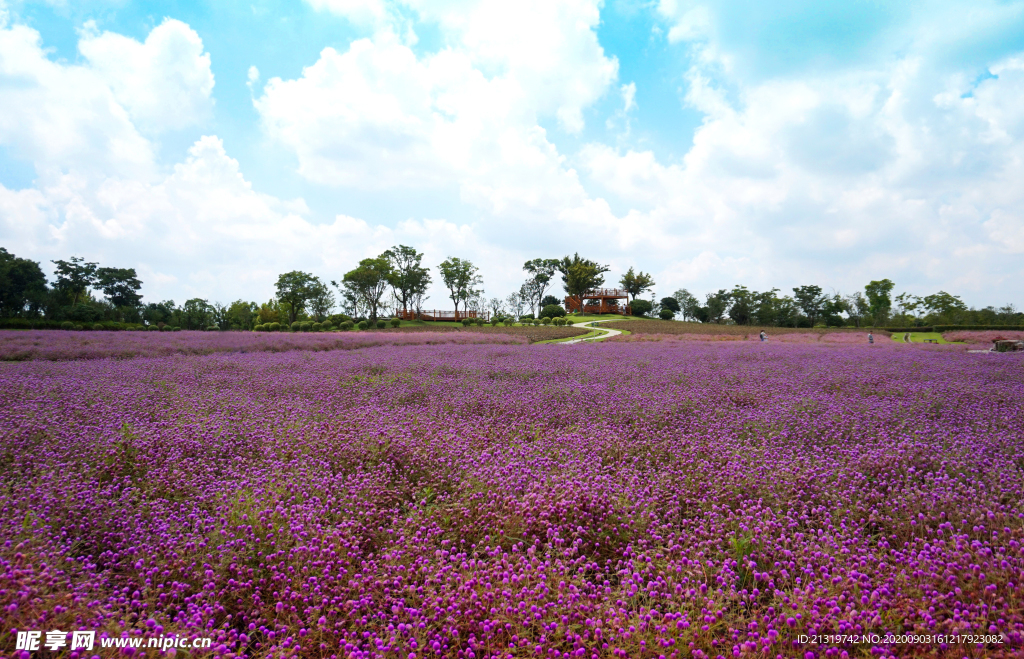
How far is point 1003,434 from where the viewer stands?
4.88 m

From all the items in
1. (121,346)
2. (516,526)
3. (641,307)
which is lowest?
(516,526)

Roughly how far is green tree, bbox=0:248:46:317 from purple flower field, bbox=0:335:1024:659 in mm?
36568

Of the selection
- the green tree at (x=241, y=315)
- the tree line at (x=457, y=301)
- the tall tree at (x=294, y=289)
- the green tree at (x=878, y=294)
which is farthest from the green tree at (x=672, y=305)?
the green tree at (x=241, y=315)

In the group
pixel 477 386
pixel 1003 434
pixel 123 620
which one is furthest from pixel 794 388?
pixel 123 620

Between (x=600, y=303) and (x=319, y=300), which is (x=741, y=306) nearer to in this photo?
(x=600, y=303)

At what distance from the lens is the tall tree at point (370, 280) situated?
58.0 metres

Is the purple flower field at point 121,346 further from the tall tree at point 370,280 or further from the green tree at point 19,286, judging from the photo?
the tall tree at point 370,280

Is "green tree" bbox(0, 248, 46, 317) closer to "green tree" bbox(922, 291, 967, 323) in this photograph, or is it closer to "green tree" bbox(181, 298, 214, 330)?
"green tree" bbox(181, 298, 214, 330)

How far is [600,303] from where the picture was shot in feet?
241

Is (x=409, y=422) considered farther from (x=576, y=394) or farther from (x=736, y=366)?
(x=736, y=366)

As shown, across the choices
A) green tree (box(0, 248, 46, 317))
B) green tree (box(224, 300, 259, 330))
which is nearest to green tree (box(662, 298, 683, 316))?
green tree (box(224, 300, 259, 330))

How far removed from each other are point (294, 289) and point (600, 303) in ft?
143

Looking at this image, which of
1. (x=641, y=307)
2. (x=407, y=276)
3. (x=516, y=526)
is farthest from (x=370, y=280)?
(x=516, y=526)

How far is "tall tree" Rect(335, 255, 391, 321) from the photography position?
5797 centimetres
